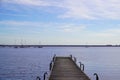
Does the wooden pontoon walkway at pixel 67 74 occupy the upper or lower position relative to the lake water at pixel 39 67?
upper

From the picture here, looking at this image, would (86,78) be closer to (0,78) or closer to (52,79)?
(52,79)

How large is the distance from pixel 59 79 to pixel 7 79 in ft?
45.2

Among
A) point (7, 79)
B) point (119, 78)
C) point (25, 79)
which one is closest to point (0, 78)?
point (7, 79)

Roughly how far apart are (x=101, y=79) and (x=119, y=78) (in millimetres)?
2761

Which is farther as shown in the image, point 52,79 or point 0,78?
point 0,78

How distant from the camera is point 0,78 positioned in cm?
3688

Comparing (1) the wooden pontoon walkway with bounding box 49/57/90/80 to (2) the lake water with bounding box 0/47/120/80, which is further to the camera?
(2) the lake water with bounding box 0/47/120/80

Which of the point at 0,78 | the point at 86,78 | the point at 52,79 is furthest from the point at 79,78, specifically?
the point at 0,78

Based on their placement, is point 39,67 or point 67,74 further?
point 39,67

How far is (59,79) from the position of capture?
24.2m

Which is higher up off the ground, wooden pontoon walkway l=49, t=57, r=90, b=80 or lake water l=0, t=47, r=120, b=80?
wooden pontoon walkway l=49, t=57, r=90, b=80

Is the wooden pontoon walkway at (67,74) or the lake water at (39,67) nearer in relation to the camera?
the wooden pontoon walkway at (67,74)

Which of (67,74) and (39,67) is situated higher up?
(67,74)

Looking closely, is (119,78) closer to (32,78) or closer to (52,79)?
(32,78)
